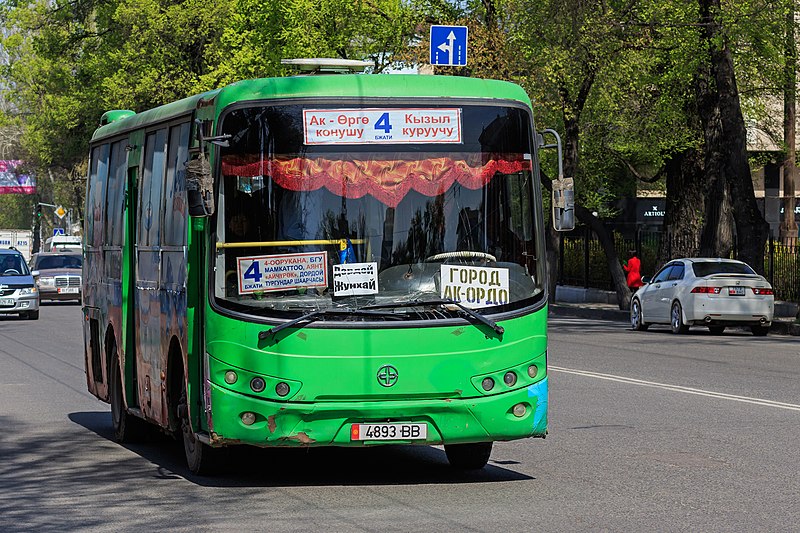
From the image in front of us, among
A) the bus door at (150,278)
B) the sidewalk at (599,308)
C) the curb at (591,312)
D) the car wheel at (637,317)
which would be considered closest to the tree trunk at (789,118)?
the sidewalk at (599,308)

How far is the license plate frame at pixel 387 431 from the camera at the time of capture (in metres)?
9.57

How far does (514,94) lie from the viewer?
10.3 meters

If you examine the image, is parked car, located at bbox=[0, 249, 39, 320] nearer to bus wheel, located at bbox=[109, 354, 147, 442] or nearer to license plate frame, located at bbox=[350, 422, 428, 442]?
bus wheel, located at bbox=[109, 354, 147, 442]

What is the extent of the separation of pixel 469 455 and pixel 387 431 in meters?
1.34

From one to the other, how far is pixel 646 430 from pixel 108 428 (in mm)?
4897

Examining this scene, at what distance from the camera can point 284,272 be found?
968cm

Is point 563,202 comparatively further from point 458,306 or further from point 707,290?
point 707,290

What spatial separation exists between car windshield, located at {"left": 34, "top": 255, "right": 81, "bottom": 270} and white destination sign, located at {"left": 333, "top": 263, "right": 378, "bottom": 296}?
39.3m

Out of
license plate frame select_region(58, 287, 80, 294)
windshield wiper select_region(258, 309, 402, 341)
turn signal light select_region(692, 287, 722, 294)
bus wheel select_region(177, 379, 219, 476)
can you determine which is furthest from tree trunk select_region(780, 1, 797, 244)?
windshield wiper select_region(258, 309, 402, 341)

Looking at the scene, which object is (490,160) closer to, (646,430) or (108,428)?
(646,430)

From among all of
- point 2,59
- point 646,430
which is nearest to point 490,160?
point 646,430

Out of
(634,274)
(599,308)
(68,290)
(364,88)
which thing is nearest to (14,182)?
(68,290)

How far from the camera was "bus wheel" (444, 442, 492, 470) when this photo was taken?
35.0ft

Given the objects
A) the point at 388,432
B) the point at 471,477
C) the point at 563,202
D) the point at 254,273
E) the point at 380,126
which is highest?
the point at 380,126
